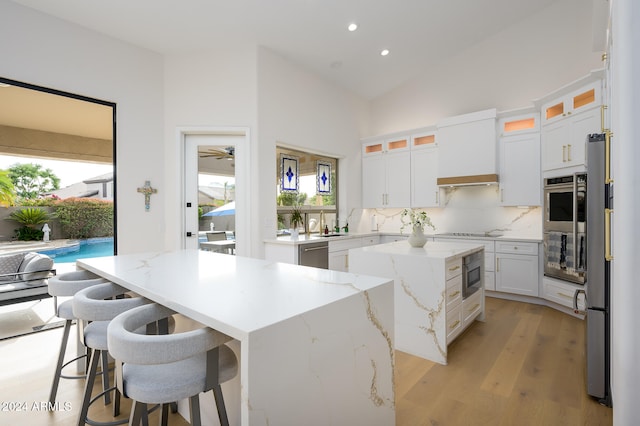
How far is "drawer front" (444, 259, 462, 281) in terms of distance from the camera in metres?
Result: 2.51

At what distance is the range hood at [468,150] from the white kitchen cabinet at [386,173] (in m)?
0.67

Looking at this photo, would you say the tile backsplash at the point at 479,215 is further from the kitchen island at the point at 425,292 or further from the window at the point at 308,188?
the kitchen island at the point at 425,292

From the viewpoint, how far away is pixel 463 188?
5.06 m

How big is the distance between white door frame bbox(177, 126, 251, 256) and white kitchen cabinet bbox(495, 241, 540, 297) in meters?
3.44

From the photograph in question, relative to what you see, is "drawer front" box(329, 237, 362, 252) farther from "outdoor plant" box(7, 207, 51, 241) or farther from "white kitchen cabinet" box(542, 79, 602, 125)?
"outdoor plant" box(7, 207, 51, 241)

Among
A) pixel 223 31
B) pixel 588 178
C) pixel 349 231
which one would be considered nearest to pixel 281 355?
pixel 588 178

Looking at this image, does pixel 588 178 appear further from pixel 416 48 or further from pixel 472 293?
pixel 416 48

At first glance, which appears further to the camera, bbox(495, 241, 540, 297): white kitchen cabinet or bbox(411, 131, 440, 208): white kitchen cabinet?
bbox(411, 131, 440, 208): white kitchen cabinet

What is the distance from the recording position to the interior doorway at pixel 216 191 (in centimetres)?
405

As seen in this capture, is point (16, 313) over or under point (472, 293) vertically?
under

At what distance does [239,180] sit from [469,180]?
3.29 meters

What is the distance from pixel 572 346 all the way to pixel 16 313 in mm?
5704

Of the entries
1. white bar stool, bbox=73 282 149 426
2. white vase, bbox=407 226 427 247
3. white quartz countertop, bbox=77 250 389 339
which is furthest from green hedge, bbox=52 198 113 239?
white vase, bbox=407 226 427 247

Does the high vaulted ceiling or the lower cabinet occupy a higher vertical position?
the high vaulted ceiling
